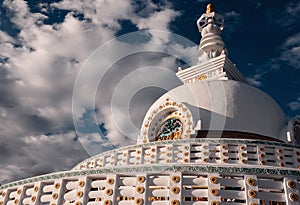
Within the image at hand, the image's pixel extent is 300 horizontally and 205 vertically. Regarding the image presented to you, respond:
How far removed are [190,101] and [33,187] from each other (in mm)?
8691

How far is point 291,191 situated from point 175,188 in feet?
7.09

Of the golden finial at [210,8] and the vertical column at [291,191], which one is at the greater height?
the golden finial at [210,8]

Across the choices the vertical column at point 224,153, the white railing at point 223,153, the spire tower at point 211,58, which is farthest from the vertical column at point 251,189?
the spire tower at point 211,58

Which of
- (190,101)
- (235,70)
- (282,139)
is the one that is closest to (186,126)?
(190,101)

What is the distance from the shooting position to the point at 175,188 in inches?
227

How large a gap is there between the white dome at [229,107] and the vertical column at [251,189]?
7070 mm

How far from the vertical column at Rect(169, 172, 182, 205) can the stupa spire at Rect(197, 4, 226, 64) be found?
54.5 feet

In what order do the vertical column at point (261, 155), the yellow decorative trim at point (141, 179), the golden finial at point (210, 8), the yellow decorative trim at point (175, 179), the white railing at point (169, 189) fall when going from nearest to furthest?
the white railing at point (169, 189) → the yellow decorative trim at point (175, 179) → the yellow decorative trim at point (141, 179) → the vertical column at point (261, 155) → the golden finial at point (210, 8)

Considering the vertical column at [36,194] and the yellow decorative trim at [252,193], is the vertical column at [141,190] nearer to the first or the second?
the yellow decorative trim at [252,193]

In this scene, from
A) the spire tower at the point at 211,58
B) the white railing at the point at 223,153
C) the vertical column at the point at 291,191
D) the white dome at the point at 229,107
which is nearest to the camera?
the vertical column at the point at 291,191

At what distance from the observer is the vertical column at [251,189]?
553 centimetres

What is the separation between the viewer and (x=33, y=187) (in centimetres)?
697

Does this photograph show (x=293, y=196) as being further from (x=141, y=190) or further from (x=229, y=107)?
(x=229, y=107)

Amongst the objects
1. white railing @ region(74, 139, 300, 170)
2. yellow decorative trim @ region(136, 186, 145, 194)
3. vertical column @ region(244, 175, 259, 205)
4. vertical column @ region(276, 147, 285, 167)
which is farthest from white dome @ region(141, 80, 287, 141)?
yellow decorative trim @ region(136, 186, 145, 194)
